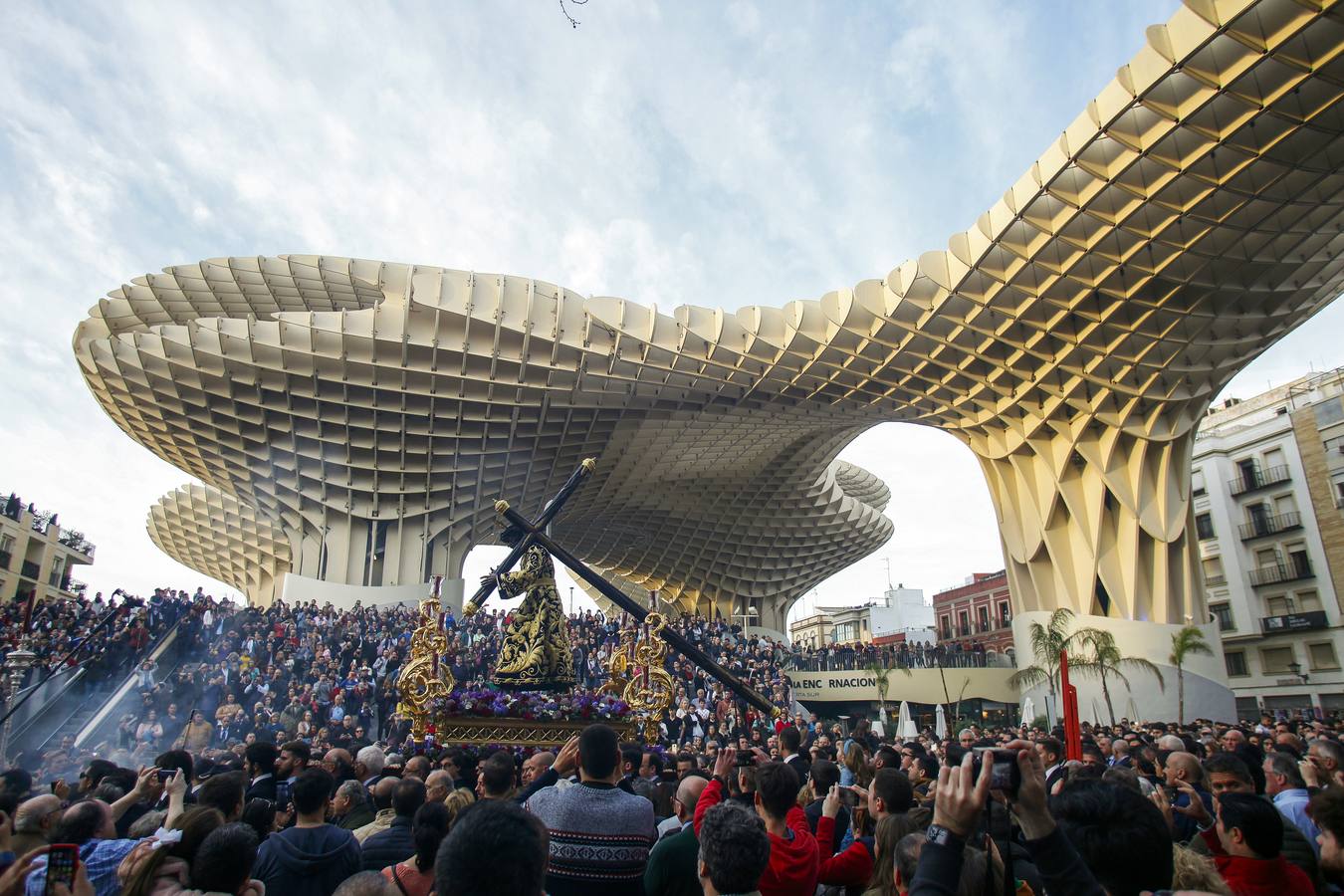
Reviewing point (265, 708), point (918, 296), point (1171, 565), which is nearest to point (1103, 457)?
point (1171, 565)

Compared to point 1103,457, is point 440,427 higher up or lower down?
higher up

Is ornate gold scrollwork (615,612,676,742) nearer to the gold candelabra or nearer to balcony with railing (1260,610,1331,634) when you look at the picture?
the gold candelabra

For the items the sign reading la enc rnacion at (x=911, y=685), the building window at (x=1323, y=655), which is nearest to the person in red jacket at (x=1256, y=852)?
the sign reading la enc rnacion at (x=911, y=685)

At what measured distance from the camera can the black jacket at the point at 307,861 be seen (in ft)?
12.2

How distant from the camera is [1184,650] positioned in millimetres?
26547

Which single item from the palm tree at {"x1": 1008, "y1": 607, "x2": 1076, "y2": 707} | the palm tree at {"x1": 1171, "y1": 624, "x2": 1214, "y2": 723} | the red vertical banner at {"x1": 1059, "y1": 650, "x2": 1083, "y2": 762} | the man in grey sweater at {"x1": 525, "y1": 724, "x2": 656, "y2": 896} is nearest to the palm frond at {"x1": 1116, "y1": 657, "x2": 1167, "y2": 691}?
the palm tree at {"x1": 1171, "y1": 624, "x2": 1214, "y2": 723}

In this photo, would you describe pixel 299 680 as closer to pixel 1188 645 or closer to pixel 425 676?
pixel 425 676

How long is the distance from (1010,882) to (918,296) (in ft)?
83.8

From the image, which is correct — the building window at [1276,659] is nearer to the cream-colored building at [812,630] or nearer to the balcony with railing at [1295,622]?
the balcony with railing at [1295,622]

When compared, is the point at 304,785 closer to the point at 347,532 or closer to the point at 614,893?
the point at 614,893

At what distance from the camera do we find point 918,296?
26.8 metres

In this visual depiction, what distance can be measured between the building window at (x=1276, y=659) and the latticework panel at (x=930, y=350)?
12248mm

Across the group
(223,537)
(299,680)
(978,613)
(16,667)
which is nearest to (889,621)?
(978,613)

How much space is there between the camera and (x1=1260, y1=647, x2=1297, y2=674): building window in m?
35.5
